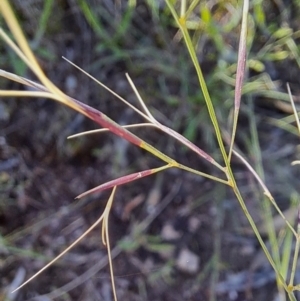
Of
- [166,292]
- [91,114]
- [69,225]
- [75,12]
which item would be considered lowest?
[166,292]

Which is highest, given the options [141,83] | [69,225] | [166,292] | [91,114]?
[91,114]

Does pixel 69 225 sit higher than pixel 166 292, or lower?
higher

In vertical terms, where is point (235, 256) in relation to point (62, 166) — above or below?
below

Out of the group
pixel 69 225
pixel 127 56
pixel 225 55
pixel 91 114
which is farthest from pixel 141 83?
pixel 91 114

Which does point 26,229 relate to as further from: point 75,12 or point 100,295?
point 75,12

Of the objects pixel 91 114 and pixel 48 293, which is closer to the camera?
pixel 91 114

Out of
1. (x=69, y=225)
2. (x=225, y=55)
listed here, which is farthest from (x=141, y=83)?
(x=69, y=225)
